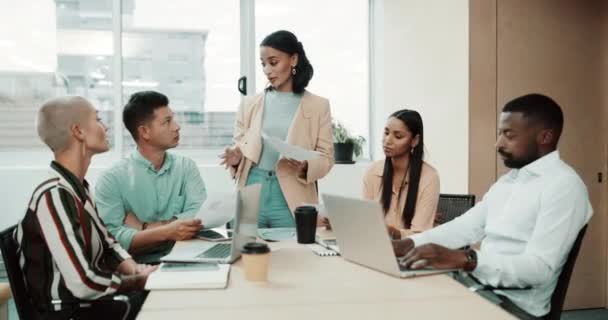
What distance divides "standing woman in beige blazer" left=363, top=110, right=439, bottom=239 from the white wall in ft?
2.74

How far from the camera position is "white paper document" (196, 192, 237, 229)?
183 centimetres

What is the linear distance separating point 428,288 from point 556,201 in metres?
0.48

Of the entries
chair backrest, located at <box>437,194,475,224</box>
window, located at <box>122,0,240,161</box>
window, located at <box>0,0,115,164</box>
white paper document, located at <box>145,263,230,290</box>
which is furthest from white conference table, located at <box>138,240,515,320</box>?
window, located at <box>0,0,115,164</box>

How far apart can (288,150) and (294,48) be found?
1.88ft

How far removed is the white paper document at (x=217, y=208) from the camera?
1.83 metres

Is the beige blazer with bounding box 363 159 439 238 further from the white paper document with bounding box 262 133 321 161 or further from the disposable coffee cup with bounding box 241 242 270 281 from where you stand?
the disposable coffee cup with bounding box 241 242 270 281

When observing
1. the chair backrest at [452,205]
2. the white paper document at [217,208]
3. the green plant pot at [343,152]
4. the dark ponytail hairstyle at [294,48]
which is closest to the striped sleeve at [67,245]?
the white paper document at [217,208]

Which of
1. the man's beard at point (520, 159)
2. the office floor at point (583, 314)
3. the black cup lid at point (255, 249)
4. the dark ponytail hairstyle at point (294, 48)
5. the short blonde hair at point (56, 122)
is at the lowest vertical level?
the office floor at point (583, 314)

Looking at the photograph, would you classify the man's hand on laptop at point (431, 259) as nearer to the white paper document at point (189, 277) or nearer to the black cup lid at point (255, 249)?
the black cup lid at point (255, 249)

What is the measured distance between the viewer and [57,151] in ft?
5.38

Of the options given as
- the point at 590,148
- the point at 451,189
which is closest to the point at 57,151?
the point at 451,189

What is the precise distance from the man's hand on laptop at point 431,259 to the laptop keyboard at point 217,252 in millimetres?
558

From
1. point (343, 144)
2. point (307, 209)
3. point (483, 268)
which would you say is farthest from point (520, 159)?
point (343, 144)

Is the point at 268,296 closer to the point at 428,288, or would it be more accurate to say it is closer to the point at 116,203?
the point at 428,288
